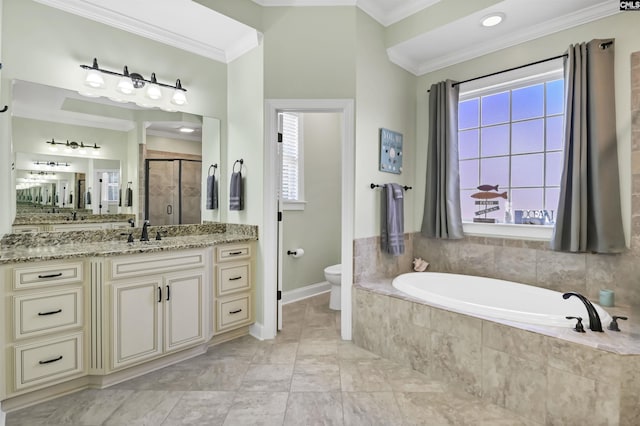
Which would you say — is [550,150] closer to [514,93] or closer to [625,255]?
[514,93]

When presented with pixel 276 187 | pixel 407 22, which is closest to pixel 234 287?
pixel 276 187

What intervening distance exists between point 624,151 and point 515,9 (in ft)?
4.21

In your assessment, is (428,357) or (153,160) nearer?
(428,357)

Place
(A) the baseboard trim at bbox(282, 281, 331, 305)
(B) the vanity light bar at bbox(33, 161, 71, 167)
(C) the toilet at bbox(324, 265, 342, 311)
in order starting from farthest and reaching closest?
(A) the baseboard trim at bbox(282, 281, 331, 305) < (C) the toilet at bbox(324, 265, 342, 311) < (B) the vanity light bar at bbox(33, 161, 71, 167)

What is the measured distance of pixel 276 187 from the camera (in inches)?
110

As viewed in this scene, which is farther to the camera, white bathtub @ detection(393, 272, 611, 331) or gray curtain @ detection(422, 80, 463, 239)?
gray curtain @ detection(422, 80, 463, 239)

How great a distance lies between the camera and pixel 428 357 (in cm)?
220

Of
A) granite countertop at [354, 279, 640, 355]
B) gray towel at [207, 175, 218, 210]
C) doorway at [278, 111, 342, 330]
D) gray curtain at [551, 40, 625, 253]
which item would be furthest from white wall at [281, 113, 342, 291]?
gray curtain at [551, 40, 625, 253]

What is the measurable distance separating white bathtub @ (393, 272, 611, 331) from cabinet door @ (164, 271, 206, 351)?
5.14 ft

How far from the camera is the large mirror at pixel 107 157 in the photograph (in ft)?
7.38

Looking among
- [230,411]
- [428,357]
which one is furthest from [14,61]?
[428,357]

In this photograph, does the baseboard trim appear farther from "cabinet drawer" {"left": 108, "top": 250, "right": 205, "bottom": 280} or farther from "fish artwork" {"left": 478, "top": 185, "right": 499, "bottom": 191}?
"fish artwork" {"left": 478, "top": 185, "right": 499, "bottom": 191}

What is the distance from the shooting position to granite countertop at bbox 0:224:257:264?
76.6 inches

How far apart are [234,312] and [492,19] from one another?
317 cm
